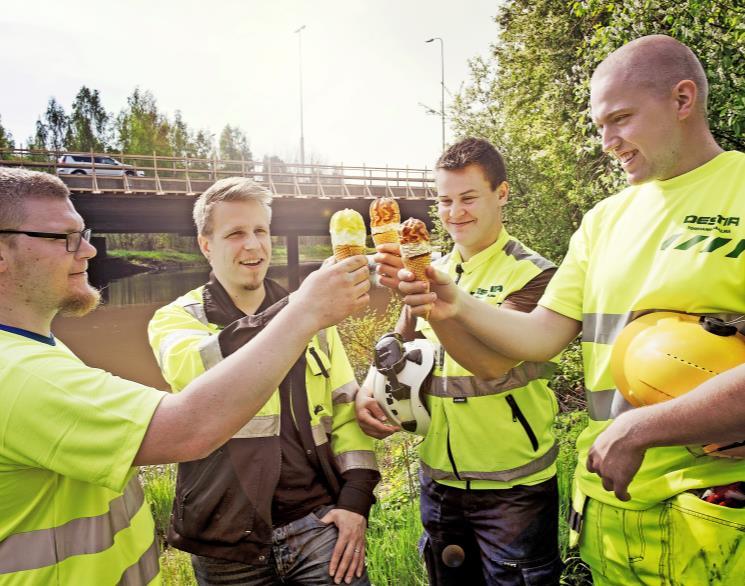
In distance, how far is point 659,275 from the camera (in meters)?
1.89

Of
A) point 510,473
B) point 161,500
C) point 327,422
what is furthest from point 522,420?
point 161,500

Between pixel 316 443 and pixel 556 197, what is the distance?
21.2 feet

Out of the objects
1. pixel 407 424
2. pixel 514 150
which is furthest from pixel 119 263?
pixel 407 424

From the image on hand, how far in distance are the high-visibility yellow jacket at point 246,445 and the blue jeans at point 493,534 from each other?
0.50 meters

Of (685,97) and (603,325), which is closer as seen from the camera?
(685,97)

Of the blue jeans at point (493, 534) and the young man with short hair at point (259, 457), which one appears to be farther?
the blue jeans at point (493, 534)

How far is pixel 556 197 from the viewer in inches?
309

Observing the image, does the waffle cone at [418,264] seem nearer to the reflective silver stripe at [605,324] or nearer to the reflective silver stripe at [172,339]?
the reflective silver stripe at [605,324]

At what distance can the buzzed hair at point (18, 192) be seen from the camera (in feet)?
6.05

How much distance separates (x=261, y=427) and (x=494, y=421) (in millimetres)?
1143

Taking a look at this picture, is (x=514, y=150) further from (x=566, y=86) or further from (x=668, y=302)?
(x=668, y=302)

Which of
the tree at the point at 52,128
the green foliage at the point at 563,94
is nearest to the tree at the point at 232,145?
the tree at the point at 52,128

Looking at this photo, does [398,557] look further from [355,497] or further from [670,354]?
[670,354]

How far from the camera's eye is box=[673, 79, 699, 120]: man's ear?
1.96 metres
